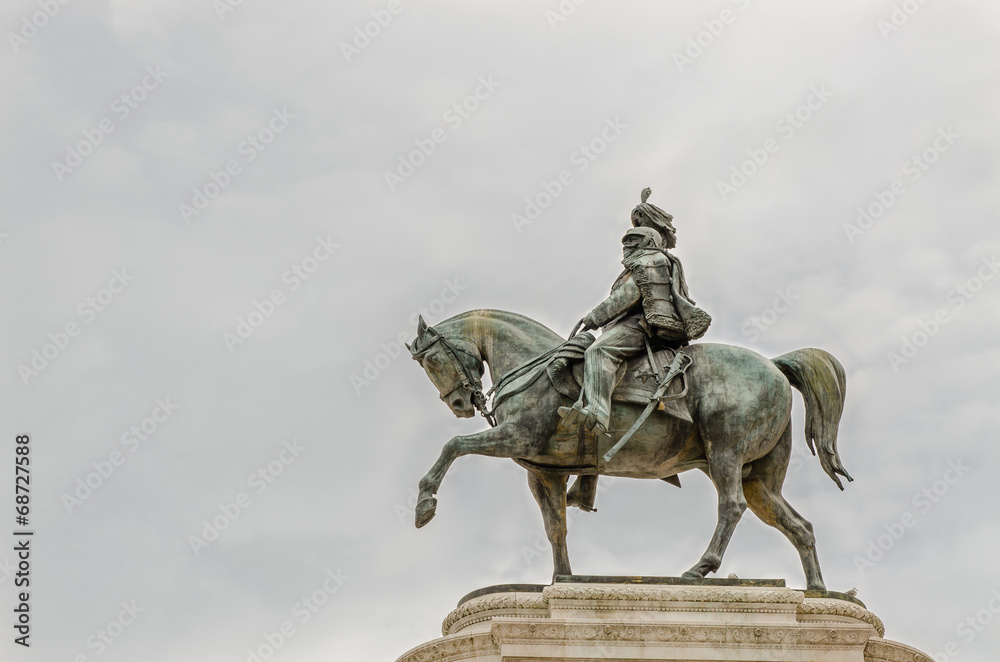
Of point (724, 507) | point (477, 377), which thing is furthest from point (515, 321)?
point (724, 507)

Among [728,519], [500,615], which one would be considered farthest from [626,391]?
[500,615]

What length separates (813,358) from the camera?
19734 millimetres

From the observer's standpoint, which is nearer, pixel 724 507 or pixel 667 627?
pixel 667 627

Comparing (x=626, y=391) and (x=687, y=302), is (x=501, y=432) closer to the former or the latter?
(x=626, y=391)

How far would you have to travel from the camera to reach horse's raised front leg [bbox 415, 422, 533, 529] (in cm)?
1819

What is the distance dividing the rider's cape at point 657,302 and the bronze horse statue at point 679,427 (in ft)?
1.16

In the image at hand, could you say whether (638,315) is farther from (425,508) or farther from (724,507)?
(425,508)

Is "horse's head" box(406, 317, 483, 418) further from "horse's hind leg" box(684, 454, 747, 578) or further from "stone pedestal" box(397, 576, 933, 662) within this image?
"horse's hind leg" box(684, 454, 747, 578)

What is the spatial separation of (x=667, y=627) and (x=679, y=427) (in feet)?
9.27

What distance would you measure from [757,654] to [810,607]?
3.23 ft

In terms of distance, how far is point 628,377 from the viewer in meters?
18.8

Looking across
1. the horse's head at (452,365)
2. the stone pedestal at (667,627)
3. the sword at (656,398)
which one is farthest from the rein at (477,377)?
the stone pedestal at (667,627)

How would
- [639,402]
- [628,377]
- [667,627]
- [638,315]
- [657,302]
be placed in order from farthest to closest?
[638,315] < [657,302] < [628,377] < [639,402] < [667,627]

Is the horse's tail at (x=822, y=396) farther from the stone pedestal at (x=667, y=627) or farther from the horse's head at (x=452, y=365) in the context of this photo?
the horse's head at (x=452, y=365)
